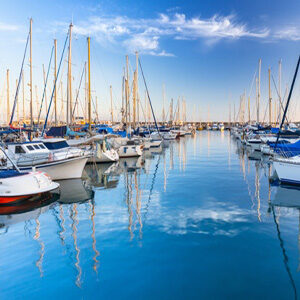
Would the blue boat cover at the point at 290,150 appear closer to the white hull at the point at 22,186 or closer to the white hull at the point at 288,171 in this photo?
the white hull at the point at 288,171

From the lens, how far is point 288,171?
1728 cm

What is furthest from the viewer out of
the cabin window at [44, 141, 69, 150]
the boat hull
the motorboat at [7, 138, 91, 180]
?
the cabin window at [44, 141, 69, 150]

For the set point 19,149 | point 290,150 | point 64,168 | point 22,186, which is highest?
point 19,149

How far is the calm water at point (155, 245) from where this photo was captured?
6.64m

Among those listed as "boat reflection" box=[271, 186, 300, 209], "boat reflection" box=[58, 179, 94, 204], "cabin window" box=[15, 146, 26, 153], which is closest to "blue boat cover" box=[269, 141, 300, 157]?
"boat reflection" box=[271, 186, 300, 209]

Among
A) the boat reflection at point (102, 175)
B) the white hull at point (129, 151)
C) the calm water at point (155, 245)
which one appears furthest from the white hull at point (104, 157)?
the calm water at point (155, 245)

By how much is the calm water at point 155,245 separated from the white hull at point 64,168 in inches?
115

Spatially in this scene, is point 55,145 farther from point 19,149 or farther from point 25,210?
point 25,210

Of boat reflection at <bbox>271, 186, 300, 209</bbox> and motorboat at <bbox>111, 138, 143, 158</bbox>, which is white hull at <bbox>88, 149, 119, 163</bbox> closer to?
motorboat at <bbox>111, 138, 143, 158</bbox>

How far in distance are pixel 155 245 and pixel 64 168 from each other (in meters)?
12.1

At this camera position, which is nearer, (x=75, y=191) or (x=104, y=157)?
(x=75, y=191)

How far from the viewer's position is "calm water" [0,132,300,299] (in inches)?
261

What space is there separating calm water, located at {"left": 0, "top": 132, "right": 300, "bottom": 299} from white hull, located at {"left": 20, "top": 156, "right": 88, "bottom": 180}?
2.91 metres

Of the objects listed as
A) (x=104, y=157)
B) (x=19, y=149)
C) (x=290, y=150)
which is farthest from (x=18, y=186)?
(x=290, y=150)
